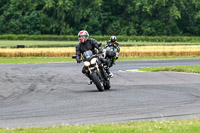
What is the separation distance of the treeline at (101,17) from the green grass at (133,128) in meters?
70.7

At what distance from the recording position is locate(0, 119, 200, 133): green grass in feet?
25.9

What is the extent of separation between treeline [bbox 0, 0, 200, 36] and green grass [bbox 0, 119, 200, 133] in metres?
70.7

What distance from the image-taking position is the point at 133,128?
8.14 meters

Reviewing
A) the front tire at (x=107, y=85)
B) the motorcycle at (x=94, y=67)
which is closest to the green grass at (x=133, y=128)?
the motorcycle at (x=94, y=67)

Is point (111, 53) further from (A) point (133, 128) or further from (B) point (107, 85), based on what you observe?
(A) point (133, 128)

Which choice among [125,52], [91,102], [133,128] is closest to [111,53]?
[91,102]

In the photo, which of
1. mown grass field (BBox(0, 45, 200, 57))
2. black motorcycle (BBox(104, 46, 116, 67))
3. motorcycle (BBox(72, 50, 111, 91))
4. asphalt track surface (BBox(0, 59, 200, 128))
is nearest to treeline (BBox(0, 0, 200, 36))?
mown grass field (BBox(0, 45, 200, 57))

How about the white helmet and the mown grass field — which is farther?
the mown grass field

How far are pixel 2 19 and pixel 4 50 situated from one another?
3691cm

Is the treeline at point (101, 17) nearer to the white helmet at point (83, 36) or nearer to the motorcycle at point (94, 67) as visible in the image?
the white helmet at point (83, 36)

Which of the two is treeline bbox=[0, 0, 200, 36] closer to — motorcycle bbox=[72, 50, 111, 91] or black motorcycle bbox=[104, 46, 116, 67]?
black motorcycle bbox=[104, 46, 116, 67]

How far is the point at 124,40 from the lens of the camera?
2899 inches

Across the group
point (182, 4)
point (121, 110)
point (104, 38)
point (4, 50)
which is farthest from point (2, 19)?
point (121, 110)

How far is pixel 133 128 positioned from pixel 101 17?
7672cm
